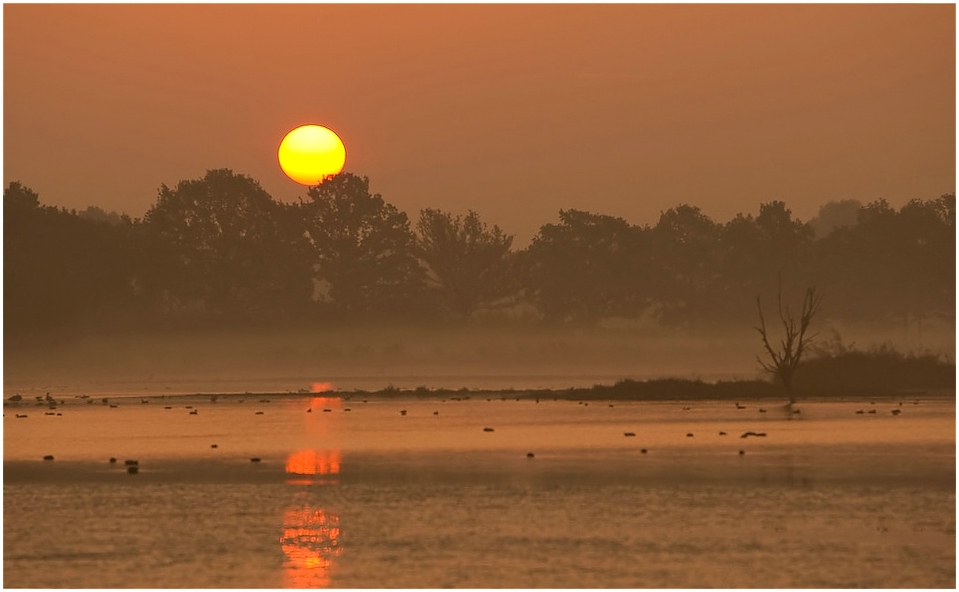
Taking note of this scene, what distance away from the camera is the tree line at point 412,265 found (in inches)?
6225

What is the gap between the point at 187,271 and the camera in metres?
160

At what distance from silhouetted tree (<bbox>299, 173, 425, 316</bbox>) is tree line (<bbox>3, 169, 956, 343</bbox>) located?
13 centimetres

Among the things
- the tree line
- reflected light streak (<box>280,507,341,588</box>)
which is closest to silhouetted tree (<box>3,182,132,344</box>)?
the tree line

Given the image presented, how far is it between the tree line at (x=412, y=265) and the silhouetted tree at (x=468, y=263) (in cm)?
13

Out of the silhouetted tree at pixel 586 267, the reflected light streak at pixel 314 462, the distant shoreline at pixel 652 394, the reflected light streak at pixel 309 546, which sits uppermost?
the silhouetted tree at pixel 586 267

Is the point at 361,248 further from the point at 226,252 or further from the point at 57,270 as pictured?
the point at 57,270

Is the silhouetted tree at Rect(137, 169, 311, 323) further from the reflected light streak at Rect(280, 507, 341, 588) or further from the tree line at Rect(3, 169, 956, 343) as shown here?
the reflected light streak at Rect(280, 507, 341, 588)

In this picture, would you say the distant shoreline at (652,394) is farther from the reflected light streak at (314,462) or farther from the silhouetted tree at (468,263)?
the silhouetted tree at (468,263)

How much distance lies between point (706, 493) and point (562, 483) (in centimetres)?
397

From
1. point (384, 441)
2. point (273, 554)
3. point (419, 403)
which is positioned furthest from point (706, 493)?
point (419, 403)

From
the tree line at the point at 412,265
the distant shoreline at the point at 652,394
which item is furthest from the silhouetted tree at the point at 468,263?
the distant shoreline at the point at 652,394

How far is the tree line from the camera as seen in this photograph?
158125 millimetres

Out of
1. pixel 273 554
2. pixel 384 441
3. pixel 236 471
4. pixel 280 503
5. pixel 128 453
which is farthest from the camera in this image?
pixel 384 441

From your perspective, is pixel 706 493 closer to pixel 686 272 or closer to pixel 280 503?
pixel 280 503
